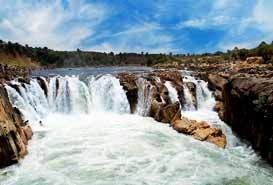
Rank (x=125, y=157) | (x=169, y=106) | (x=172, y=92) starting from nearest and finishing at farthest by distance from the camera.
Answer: (x=125, y=157), (x=169, y=106), (x=172, y=92)

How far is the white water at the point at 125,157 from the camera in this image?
1447 cm

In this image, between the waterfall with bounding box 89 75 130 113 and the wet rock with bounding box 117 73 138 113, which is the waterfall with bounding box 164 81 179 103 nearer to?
the wet rock with bounding box 117 73 138 113

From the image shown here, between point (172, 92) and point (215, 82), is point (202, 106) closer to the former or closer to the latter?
point (172, 92)

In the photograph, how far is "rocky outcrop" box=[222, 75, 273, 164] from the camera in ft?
55.7

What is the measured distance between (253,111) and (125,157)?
6.64 meters

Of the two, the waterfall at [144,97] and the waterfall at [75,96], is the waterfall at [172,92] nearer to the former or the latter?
the waterfall at [144,97]

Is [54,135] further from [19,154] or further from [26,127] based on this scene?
[19,154]

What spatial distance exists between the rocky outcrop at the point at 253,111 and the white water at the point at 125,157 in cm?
62

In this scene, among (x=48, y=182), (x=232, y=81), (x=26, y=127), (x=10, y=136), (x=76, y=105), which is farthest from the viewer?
(x=76, y=105)

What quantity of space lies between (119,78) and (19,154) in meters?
15.2

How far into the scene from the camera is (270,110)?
16.7 metres

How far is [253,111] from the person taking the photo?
18828 millimetres

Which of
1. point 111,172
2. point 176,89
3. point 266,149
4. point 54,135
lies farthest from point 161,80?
point 111,172

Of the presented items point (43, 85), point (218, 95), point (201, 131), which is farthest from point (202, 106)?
point (43, 85)
